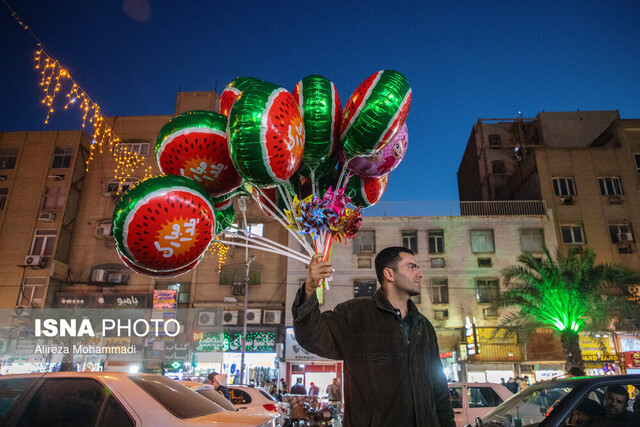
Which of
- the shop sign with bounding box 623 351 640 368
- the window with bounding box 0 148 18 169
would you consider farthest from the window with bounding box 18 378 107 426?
the window with bounding box 0 148 18 169

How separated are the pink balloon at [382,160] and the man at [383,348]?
204 cm

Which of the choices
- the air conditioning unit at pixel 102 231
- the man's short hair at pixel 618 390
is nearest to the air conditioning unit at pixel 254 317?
the air conditioning unit at pixel 102 231

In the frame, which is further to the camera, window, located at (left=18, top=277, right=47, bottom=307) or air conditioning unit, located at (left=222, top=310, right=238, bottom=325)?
air conditioning unit, located at (left=222, top=310, right=238, bottom=325)

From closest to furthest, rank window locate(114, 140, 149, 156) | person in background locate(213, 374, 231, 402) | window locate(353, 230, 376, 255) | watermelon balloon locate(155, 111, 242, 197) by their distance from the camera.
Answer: watermelon balloon locate(155, 111, 242, 197) < person in background locate(213, 374, 231, 402) < window locate(353, 230, 376, 255) < window locate(114, 140, 149, 156)

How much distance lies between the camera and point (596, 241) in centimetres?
2789

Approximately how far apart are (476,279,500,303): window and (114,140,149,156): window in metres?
24.8

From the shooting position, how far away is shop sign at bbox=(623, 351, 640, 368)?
→ 21616 mm

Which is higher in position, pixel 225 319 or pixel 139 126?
pixel 139 126

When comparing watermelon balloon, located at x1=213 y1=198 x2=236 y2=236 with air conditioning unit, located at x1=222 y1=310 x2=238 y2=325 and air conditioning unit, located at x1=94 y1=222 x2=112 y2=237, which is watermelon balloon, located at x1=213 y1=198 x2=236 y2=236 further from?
air conditioning unit, located at x1=94 y1=222 x2=112 y2=237

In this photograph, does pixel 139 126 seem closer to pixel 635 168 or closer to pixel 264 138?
pixel 264 138

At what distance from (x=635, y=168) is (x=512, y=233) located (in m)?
9.57

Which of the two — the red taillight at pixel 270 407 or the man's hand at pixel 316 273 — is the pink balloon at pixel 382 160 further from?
the red taillight at pixel 270 407

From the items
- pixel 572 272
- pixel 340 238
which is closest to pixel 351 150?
pixel 340 238

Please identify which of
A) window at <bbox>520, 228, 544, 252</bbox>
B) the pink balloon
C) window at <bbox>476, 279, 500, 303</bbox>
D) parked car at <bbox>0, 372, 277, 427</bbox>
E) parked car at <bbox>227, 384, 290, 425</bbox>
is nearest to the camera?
parked car at <bbox>0, 372, 277, 427</bbox>
